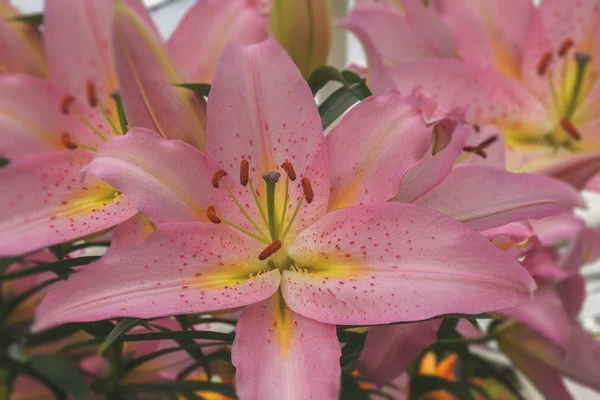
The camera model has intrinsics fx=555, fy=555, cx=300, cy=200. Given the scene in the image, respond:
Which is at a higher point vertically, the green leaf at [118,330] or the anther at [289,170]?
the anther at [289,170]

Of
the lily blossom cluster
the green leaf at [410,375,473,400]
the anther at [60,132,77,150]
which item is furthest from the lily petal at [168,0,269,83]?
the green leaf at [410,375,473,400]

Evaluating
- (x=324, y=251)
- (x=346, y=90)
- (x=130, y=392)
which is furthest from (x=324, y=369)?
(x=130, y=392)

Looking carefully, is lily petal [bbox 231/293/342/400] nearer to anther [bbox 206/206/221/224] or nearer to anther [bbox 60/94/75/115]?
anther [bbox 206/206/221/224]

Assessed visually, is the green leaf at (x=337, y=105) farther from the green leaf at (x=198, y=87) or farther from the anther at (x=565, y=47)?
the anther at (x=565, y=47)

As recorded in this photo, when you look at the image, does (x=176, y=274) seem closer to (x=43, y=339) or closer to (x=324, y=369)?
(x=324, y=369)

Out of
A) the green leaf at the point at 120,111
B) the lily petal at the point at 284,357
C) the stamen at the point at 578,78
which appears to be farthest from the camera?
the stamen at the point at 578,78

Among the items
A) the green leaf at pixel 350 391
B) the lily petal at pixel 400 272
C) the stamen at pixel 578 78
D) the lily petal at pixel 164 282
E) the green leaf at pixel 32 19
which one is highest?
the green leaf at pixel 32 19

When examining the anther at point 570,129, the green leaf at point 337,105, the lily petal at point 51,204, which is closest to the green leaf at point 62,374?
the lily petal at point 51,204
